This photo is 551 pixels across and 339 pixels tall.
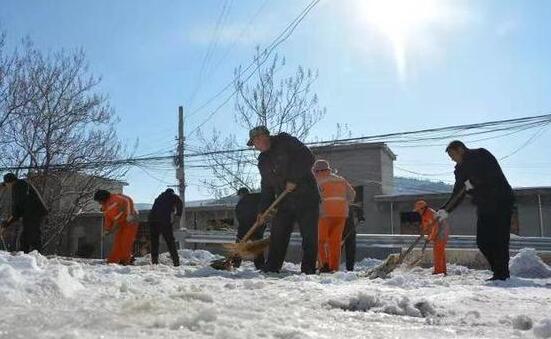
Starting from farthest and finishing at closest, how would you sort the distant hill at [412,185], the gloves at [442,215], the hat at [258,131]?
the distant hill at [412,185]
the gloves at [442,215]
the hat at [258,131]

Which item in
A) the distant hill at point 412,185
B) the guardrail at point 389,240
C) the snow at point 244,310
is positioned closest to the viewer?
the snow at point 244,310

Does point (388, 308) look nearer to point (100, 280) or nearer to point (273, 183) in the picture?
point (100, 280)

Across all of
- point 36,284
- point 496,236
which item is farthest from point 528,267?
point 36,284

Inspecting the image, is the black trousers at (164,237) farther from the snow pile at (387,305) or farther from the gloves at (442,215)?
the snow pile at (387,305)

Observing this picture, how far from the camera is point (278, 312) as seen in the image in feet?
10.8

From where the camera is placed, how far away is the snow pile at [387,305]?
364 cm

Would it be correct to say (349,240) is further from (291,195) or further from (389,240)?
(389,240)

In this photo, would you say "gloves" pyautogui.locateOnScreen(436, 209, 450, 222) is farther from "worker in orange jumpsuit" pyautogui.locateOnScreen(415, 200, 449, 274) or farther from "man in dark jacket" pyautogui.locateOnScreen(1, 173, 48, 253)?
"man in dark jacket" pyautogui.locateOnScreen(1, 173, 48, 253)

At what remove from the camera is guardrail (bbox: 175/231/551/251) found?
11924 mm

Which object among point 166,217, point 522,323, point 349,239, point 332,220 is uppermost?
point 166,217

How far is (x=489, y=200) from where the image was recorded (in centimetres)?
646

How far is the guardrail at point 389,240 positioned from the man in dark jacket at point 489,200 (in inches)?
232

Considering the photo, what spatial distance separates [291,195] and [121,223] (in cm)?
454

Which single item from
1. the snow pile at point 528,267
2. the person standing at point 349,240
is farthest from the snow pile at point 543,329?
the person standing at point 349,240
